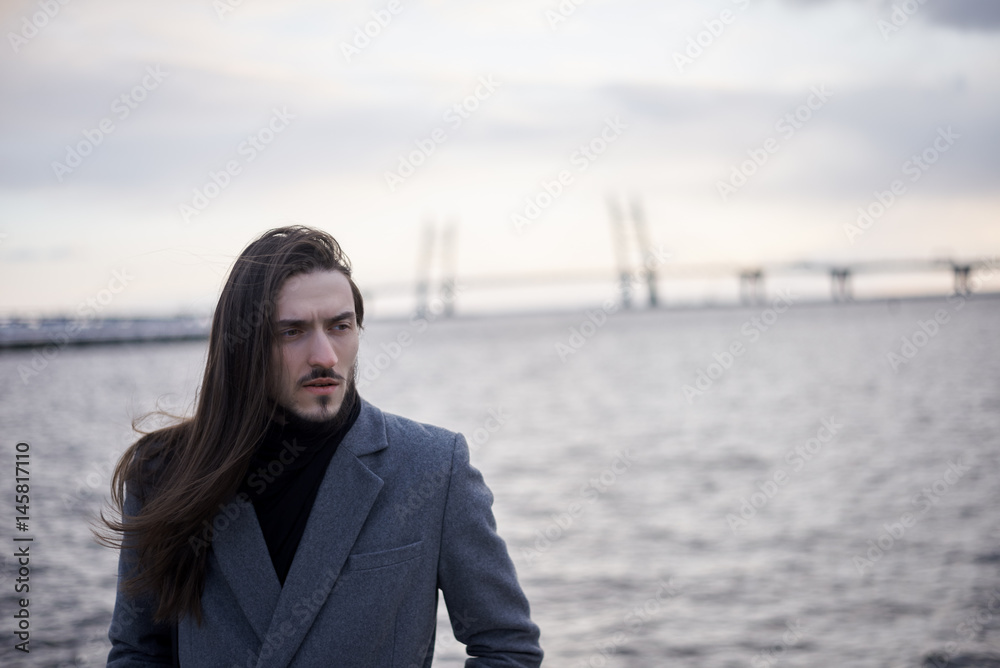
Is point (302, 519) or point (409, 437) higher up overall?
point (409, 437)

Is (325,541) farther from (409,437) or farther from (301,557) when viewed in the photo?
(409,437)

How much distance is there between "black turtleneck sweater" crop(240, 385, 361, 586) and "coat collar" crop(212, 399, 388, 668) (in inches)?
1.2

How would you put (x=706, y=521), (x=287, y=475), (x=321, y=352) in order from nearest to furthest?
(x=321, y=352) → (x=287, y=475) → (x=706, y=521)

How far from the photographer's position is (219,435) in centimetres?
173

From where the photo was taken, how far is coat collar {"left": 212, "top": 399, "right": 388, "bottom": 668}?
1634 millimetres

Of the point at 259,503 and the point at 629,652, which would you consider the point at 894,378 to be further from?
the point at 259,503

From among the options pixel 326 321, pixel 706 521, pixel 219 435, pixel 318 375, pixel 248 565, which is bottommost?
pixel 706 521

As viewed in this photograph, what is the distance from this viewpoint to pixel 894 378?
2989 centimetres

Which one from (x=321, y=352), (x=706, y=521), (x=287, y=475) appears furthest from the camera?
(x=706, y=521)

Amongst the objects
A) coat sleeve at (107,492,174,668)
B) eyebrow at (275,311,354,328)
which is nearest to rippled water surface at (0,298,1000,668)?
coat sleeve at (107,492,174,668)

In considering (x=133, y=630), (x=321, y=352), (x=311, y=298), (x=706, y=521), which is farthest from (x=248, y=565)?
(x=706, y=521)

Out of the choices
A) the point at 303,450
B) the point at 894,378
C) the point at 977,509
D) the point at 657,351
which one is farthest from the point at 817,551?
the point at 657,351

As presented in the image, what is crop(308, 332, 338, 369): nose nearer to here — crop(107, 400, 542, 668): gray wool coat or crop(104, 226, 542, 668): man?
crop(104, 226, 542, 668): man

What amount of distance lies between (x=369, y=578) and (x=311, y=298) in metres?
0.61
